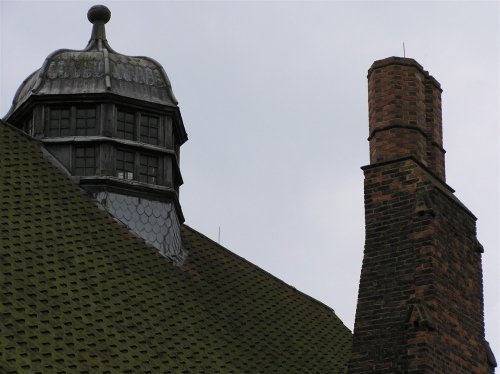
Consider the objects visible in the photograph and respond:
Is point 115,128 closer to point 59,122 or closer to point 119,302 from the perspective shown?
point 59,122

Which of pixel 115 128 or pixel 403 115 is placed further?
pixel 115 128

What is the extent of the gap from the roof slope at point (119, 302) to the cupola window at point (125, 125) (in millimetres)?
1752

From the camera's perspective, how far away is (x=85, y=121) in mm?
20672

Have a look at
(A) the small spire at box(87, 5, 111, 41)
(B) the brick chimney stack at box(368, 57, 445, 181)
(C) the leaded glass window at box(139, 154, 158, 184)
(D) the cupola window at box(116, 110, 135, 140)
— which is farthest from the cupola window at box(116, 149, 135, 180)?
(B) the brick chimney stack at box(368, 57, 445, 181)

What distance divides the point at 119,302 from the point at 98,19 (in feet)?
25.0

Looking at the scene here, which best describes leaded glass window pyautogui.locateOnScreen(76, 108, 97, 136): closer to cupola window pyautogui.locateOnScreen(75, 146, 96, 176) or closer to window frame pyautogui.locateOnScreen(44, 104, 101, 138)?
window frame pyautogui.locateOnScreen(44, 104, 101, 138)

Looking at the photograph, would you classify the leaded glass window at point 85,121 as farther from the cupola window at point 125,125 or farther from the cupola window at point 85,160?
the cupola window at point 125,125

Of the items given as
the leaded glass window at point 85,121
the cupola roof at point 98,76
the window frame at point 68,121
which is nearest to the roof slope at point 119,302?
the window frame at point 68,121

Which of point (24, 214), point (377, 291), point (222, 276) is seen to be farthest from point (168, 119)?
point (377, 291)

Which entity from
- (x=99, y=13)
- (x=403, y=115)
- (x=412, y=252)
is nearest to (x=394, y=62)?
(x=403, y=115)

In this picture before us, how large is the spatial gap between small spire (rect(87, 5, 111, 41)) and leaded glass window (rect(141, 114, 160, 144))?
2051 mm

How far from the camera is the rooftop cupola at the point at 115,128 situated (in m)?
19.9

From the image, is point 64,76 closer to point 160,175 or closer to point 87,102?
point 87,102

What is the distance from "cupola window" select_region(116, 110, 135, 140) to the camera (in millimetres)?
20781
